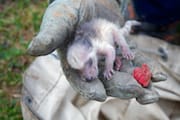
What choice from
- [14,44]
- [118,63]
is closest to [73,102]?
[118,63]

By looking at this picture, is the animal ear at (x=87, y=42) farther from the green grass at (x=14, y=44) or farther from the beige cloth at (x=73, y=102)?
the green grass at (x=14, y=44)

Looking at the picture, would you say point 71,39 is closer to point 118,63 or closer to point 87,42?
point 87,42

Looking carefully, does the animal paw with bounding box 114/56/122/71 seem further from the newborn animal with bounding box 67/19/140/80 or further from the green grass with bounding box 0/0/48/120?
the green grass with bounding box 0/0/48/120

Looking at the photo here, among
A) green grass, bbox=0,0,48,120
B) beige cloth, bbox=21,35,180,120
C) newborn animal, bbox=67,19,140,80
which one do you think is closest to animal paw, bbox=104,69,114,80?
newborn animal, bbox=67,19,140,80

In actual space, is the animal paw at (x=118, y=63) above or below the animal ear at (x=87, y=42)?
below

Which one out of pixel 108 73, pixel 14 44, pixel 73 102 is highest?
pixel 108 73

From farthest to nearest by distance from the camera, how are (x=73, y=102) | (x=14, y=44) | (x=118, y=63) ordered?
(x=14, y=44) → (x=73, y=102) → (x=118, y=63)

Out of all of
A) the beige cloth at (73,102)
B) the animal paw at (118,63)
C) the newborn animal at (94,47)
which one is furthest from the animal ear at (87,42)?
the beige cloth at (73,102)
